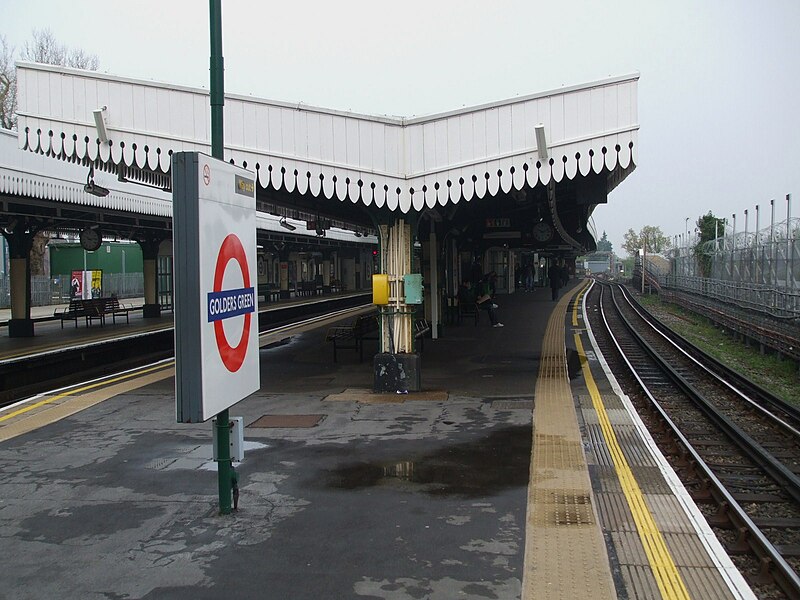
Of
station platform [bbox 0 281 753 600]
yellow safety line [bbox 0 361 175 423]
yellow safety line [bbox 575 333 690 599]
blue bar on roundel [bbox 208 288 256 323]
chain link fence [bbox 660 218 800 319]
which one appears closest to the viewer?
yellow safety line [bbox 575 333 690 599]

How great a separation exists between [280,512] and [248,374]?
1.01m

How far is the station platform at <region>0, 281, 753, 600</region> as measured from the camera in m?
4.32

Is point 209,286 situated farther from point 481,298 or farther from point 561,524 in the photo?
point 481,298

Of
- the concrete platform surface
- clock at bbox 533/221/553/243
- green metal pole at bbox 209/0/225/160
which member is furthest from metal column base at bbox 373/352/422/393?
clock at bbox 533/221/553/243

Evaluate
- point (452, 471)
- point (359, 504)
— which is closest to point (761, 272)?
point (452, 471)

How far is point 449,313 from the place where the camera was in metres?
23.5

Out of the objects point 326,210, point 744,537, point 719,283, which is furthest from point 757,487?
point 719,283

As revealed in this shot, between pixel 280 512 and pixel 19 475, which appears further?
pixel 19 475

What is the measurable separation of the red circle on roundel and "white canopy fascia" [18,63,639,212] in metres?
4.97

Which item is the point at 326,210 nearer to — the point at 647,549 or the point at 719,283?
the point at 647,549

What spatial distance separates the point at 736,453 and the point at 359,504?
489cm

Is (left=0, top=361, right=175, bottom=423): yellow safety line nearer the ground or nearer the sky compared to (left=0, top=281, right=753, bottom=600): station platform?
nearer the sky

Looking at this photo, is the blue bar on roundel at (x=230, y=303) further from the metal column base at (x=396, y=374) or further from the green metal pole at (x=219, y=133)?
the metal column base at (x=396, y=374)

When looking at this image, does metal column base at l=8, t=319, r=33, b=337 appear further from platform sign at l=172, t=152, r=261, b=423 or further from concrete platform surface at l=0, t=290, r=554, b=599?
platform sign at l=172, t=152, r=261, b=423
